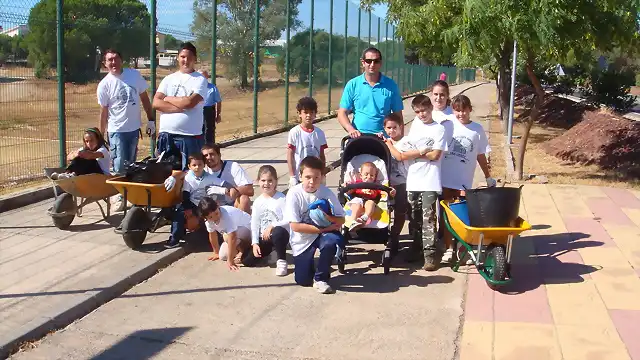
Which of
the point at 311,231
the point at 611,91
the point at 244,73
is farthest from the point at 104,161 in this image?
the point at 611,91

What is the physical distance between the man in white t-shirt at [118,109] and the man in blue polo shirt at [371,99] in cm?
242

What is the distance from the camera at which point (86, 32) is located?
9.56 metres

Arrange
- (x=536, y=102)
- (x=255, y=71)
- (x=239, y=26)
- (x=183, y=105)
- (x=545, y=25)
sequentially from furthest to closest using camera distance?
(x=255, y=71) → (x=239, y=26) → (x=536, y=102) → (x=545, y=25) → (x=183, y=105)

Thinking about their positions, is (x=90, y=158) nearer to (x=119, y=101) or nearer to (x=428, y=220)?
(x=119, y=101)

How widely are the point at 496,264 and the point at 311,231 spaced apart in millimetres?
1512

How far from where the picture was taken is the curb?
451cm

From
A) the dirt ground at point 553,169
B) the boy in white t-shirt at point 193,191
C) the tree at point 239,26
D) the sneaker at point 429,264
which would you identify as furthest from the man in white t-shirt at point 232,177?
the tree at point 239,26

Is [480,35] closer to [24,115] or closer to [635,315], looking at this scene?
[635,315]

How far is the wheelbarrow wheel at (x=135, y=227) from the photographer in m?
6.41

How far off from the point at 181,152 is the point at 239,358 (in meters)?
3.40

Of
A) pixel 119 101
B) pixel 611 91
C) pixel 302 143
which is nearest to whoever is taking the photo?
pixel 302 143

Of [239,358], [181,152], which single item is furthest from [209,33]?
[239,358]

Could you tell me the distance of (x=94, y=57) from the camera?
31.4 feet

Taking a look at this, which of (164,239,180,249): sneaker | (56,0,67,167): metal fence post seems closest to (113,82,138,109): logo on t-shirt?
(56,0,67,167): metal fence post
